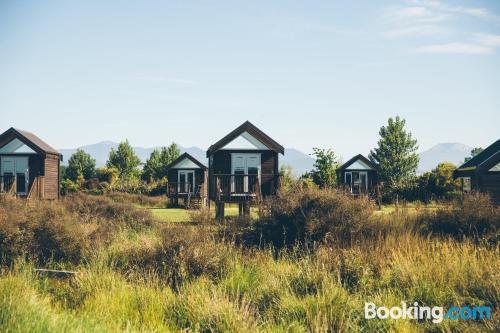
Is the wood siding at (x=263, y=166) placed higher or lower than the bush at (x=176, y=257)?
higher

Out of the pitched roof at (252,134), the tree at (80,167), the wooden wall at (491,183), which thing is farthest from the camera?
the tree at (80,167)

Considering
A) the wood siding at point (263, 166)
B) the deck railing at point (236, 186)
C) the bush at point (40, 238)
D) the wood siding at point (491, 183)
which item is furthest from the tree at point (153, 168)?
the bush at point (40, 238)

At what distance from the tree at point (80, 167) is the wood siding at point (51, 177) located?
19.8 metres

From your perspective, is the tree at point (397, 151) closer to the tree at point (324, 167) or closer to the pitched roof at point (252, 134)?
the tree at point (324, 167)

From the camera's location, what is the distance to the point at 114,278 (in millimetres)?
8820

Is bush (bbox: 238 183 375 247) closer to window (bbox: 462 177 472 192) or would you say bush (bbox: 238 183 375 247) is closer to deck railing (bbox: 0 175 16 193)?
deck railing (bbox: 0 175 16 193)

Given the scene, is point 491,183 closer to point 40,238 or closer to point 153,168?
point 40,238

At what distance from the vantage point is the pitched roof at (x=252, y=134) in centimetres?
2372

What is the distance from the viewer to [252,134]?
23.9 metres

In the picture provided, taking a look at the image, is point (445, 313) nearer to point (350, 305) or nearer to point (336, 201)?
point (350, 305)

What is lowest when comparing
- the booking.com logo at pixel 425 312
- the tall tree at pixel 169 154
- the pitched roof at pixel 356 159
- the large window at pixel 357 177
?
the booking.com logo at pixel 425 312

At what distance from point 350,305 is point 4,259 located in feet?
25.8

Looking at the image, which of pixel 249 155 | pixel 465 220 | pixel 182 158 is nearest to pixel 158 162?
pixel 182 158

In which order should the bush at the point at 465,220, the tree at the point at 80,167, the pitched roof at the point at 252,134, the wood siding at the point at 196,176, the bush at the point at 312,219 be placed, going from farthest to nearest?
the tree at the point at 80,167 → the wood siding at the point at 196,176 → the pitched roof at the point at 252,134 → the bush at the point at 465,220 → the bush at the point at 312,219
